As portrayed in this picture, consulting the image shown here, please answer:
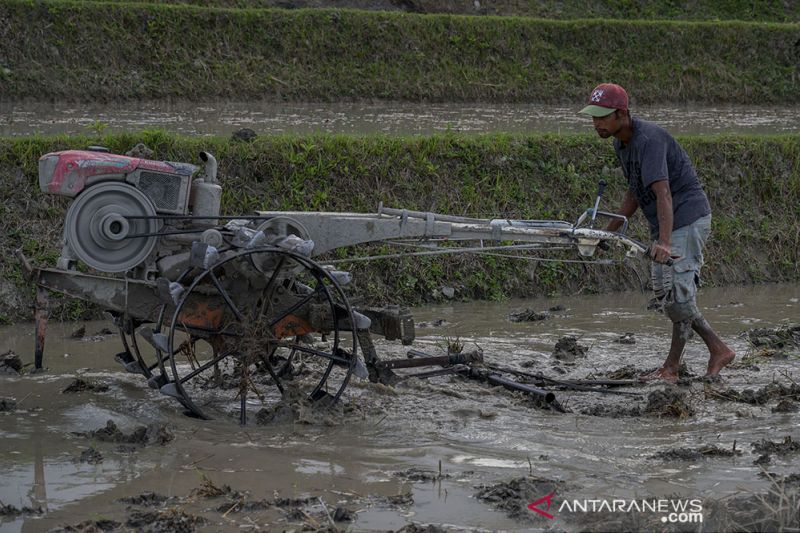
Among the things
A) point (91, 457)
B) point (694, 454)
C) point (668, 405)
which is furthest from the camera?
point (668, 405)

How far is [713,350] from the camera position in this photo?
20.8 feet

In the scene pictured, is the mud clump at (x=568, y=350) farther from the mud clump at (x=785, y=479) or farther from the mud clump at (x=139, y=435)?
the mud clump at (x=139, y=435)

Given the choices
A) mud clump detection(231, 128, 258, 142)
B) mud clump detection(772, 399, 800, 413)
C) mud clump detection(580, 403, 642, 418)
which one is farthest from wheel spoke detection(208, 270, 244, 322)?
mud clump detection(231, 128, 258, 142)

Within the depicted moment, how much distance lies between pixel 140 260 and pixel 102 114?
744 centimetres

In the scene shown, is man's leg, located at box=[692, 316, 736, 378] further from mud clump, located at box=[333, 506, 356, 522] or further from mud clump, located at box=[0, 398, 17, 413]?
mud clump, located at box=[0, 398, 17, 413]

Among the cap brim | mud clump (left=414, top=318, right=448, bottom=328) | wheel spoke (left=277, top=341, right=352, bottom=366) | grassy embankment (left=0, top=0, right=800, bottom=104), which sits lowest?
mud clump (left=414, top=318, right=448, bottom=328)

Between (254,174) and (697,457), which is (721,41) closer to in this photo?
(254,174)

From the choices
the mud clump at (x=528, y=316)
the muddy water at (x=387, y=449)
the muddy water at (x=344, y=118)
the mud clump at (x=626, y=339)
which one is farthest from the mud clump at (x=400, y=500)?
the muddy water at (x=344, y=118)

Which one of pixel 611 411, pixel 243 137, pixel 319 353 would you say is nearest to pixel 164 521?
pixel 319 353

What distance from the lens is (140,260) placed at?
533 cm

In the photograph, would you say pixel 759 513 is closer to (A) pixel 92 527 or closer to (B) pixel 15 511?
(A) pixel 92 527

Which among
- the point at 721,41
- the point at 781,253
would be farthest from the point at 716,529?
the point at 721,41

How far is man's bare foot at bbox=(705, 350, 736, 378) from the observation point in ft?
20.6

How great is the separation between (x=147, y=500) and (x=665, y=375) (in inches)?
133
